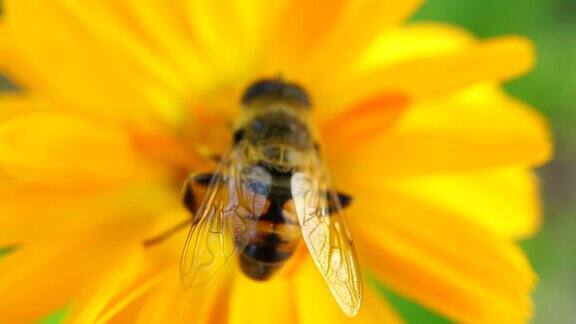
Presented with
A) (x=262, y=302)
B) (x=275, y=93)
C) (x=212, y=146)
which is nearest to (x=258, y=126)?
(x=275, y=93)

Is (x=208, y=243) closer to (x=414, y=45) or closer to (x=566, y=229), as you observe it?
(x=414, y=45)

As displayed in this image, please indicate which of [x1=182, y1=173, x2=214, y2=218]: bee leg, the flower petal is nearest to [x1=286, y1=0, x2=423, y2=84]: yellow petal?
the flower petal

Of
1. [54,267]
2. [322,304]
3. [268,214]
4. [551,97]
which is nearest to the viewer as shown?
[268,214]

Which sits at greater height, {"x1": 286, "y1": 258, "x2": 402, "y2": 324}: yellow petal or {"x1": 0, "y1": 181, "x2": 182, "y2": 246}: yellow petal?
{"x1": 0, "y1": 181, "x2": 182, "y2": 246}: yellow petal

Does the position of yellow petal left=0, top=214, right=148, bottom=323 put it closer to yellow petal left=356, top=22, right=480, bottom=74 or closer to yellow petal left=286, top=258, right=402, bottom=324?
yellow petal left=286, top=258, right=402, bottom=324

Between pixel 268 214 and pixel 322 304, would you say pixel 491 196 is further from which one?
pixel 268 214
